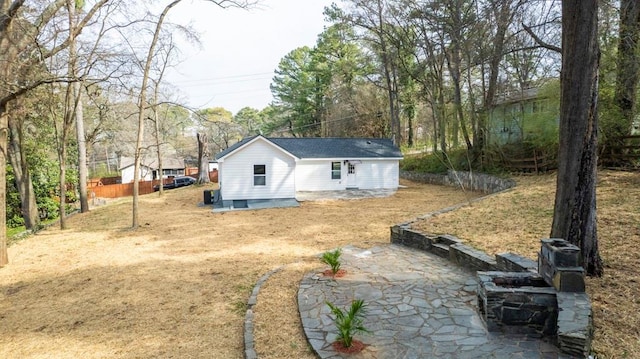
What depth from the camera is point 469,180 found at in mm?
18828

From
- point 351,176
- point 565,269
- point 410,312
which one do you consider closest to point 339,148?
point 351,176

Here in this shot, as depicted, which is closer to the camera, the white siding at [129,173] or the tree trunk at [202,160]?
the tree trunk at [202,160]

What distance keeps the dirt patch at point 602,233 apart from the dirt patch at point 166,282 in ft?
7.70

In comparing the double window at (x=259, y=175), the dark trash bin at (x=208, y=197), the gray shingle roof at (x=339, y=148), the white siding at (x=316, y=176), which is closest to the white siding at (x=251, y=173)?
the double window at (x=259, y=175)

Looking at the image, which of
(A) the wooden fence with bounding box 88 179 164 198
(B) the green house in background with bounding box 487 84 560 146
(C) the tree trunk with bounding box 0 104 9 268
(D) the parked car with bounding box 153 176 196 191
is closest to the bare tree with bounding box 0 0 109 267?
(C) the tree trunk with bounding box 0 104 9 268

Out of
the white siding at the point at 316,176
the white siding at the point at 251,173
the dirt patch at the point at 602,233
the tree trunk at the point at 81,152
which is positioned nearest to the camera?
the dirt patch at the point at 602,233

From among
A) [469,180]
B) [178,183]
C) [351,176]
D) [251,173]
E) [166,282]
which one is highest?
[251,173]

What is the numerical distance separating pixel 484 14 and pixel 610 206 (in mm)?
4874

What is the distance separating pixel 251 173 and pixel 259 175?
15.6 inches

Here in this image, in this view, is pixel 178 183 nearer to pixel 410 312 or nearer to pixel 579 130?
pixel 410 312

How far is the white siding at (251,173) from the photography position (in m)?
16.6

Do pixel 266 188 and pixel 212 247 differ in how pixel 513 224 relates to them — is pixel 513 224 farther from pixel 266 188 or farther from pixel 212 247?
pixel 266 188

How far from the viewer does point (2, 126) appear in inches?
309

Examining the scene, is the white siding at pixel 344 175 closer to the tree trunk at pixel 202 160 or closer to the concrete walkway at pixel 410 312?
the tree trunk at pixel 202 160
